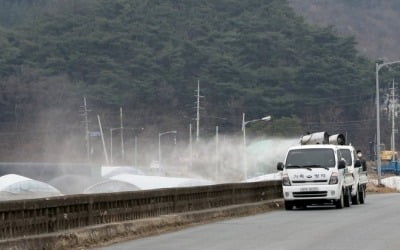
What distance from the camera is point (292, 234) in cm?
2452

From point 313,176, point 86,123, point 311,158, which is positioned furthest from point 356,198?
point 86,123

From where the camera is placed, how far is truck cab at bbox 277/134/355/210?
117 feet

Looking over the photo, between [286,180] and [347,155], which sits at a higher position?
[347,155]

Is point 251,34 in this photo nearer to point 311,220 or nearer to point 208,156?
point 208,156

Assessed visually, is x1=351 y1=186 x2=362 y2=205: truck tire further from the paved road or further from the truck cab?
the paved road

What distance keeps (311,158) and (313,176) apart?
931 mm

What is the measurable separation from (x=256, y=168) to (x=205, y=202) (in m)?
88.0

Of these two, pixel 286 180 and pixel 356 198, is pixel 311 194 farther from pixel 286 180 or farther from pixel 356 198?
pixel 356 198

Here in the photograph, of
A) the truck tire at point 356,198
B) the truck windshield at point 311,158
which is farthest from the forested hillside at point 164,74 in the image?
the truck windshield at point 311,158

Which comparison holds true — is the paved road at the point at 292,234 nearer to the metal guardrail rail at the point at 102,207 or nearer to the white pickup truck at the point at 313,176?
the metal guardrail rail at the point at 102,207

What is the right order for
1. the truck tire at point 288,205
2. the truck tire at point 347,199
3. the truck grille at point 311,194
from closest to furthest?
the truck grille at point 311,194
the truck tire at point 288,205
the truck tire at point 347,199

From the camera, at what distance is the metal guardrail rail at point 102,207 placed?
2038cm

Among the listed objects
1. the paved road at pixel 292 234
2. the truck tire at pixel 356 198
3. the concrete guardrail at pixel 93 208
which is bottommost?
→ the truck tire at pixel 356 198

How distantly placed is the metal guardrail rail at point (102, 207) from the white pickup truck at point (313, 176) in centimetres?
147
